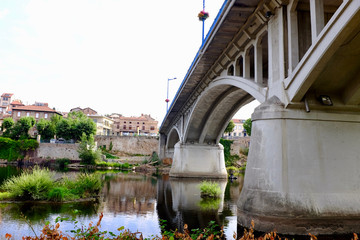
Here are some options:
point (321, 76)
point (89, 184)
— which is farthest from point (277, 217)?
point (89, 184)

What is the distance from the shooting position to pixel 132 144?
61.8 m

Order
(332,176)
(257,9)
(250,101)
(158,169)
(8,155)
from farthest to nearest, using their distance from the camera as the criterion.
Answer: (8,155)
(158,169)
(250,101)
(257,9)
(332,176)

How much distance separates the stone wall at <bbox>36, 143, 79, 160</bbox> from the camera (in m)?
52.8

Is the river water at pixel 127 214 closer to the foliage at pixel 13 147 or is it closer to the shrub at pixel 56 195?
the shrub at pixel 56 195

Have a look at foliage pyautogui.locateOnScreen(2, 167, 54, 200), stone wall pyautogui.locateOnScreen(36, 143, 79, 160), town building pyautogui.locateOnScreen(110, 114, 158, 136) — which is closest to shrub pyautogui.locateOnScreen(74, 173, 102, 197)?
foliage pyautogui.locateOnScreen(2, 167, 54, 200)

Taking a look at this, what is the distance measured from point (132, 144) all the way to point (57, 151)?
14.9 m

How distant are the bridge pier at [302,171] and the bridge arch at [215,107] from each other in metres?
3.54

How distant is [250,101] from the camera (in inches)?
943

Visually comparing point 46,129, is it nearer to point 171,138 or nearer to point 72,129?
point 72,129

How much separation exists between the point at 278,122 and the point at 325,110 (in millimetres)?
1785

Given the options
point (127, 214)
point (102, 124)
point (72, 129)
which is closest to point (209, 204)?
point (127, 214)

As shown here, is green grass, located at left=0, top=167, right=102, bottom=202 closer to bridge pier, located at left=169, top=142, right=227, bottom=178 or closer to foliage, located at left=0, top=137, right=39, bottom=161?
bridge pier, located at left=169, top=142, right=227, bottom=178

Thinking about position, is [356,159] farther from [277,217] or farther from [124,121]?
[124,121]

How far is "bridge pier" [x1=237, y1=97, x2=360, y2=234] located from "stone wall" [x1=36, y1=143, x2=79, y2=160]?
158 ft
